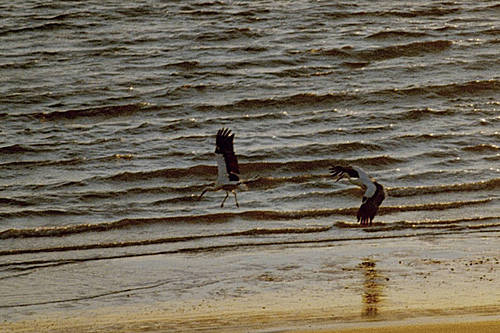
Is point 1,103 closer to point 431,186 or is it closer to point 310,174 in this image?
point 310,174

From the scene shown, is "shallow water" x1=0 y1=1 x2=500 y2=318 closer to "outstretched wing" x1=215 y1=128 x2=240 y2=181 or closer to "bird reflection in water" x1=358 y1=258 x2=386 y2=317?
"outstretched wing" x1=215 y1=128 x2=240 y2=181

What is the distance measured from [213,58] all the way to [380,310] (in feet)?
39.5

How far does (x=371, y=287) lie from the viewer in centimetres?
823

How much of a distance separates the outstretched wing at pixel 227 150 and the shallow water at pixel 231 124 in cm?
58

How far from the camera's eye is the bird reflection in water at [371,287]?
7617 mm

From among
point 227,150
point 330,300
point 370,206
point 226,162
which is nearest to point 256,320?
point 330,300

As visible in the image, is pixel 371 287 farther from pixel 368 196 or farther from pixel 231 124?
pixel 231 124

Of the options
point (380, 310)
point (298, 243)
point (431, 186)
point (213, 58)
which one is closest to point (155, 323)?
point (380, 310)

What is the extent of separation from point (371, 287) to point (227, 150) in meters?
2.58

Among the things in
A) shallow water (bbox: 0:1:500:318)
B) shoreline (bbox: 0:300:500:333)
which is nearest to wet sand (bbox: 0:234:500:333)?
shoreline (bbox: 0:300:500:333)

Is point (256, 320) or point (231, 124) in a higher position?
point (256, 320)

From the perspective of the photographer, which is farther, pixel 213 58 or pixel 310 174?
pixel 213 58

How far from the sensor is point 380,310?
24.8 ft

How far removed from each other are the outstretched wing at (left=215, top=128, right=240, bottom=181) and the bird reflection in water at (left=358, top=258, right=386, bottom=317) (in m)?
1.82
